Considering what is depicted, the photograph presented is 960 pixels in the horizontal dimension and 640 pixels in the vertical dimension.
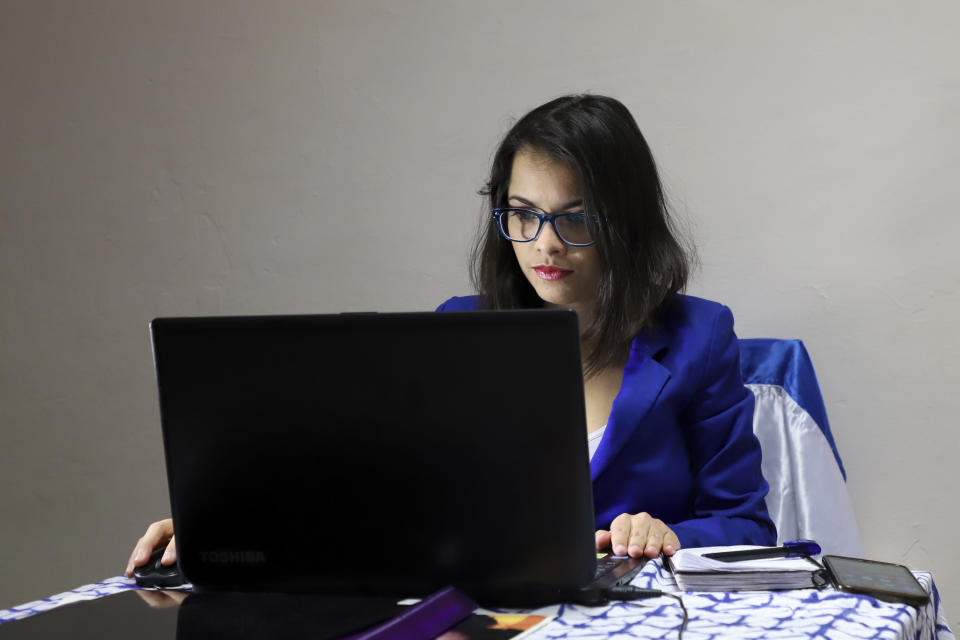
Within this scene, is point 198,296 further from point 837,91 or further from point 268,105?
point 837,91

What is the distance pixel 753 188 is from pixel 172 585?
132cm

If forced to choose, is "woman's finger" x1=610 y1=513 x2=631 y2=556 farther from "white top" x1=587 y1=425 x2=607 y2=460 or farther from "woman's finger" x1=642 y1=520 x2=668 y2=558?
"white top" x1=587 y1=425 x2=607 y2=460

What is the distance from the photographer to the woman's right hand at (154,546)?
102cm

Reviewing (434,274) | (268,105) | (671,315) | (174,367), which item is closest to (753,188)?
(671,315)

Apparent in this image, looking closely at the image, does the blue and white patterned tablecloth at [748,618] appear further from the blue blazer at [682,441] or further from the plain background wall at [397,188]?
the plain background wall at [397,188]

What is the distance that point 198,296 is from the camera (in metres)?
2.28

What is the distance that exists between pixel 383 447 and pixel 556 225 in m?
0.71

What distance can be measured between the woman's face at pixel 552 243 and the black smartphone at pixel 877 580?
0.64 metres

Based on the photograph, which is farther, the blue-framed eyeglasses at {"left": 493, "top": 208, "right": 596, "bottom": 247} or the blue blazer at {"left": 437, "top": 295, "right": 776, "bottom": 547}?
the blue-framed eyeglasses at {"left": 493, "top": 208, "right": 596, "bottom": 247}

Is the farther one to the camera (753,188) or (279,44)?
(279,44)

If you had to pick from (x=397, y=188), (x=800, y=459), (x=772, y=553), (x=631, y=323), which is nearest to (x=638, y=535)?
(x=772, y=553)

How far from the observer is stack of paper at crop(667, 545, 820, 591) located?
895 mm

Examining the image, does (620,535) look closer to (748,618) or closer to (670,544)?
(670,544)

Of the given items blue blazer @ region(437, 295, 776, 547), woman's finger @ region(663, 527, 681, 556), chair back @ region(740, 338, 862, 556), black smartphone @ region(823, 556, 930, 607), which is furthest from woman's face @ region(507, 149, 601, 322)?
black smartphone @ region(823, 556, 930, 607)
